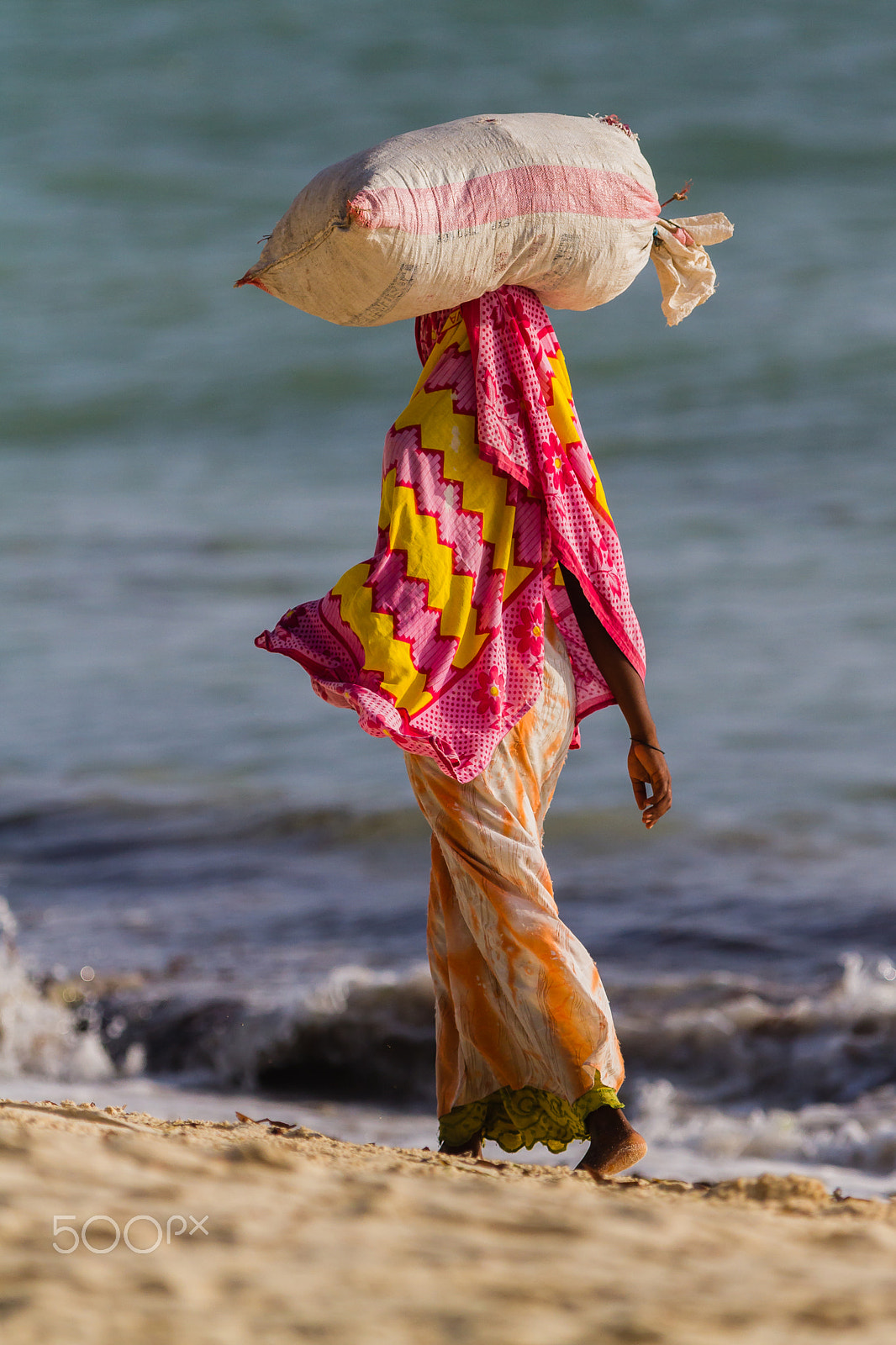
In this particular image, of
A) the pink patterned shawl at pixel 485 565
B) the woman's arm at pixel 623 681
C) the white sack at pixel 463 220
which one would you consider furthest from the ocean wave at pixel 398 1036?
the white sack at pixel 463 220

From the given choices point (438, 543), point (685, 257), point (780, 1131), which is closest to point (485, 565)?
point (438, 543)

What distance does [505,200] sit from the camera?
7.60ft

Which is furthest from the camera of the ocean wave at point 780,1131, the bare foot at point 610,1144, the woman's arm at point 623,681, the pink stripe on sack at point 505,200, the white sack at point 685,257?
the ocean wave at point 780,1131

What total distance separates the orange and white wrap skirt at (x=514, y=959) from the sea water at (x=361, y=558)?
1.35 meters

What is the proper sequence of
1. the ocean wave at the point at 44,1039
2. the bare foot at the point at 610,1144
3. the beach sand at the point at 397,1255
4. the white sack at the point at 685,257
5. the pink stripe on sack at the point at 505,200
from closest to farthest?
1. the beach sand at the point at 397,1255
2. the pink stripe on sack at the point at 505,200
3. the bare foot at the point at 610,1144
4. the white sack at the point at 685,257
5. the ocean wave at the point at 44,1039

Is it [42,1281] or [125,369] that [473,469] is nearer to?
[42,1281]

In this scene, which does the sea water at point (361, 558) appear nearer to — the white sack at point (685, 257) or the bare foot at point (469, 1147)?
the bare foot at point (469, 1147)

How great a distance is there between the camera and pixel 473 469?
2449mm

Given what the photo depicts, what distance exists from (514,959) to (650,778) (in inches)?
15.3

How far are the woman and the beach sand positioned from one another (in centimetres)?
38

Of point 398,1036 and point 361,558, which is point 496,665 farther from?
point 361,558

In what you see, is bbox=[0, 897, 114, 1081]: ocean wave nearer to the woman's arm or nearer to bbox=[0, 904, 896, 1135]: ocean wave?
bbox=[0, 904, 896, 1135]: ocean wave

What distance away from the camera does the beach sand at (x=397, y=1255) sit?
1.46 meters

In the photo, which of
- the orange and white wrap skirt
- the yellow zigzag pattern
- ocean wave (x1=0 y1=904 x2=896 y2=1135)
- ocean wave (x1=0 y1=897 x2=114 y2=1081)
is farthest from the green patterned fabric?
ocean wave (x1=0 y1=897 x2=114 y2=1081)
